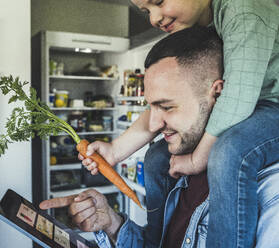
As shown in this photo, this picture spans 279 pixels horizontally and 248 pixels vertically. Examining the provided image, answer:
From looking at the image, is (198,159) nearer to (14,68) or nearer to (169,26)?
(169,26)

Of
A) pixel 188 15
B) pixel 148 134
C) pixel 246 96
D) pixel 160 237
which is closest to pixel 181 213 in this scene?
pixel 160 237

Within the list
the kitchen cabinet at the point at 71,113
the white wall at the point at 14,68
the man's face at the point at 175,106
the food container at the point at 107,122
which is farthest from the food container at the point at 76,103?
the man's face at the point at 175,106

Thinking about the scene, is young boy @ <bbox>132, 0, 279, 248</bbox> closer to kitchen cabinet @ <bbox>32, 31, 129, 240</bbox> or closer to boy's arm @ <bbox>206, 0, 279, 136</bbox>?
boy's arm @ <bbox>206, 0, 279, 136</bbox>

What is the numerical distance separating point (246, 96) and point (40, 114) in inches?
26.1

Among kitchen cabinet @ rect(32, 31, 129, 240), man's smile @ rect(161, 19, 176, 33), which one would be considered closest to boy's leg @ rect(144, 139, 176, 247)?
man's smile @ rect(161, 19, 176, 33)

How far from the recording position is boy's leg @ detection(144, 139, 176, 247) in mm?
1141

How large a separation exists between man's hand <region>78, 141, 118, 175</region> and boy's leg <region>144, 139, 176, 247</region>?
155mm

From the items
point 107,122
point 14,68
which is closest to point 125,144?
point 14,68

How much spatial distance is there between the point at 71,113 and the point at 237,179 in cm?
315

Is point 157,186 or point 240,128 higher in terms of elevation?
point 240,128

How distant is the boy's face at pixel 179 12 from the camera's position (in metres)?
1.09

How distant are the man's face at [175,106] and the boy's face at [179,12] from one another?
297 mm

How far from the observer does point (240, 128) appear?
0.80 m

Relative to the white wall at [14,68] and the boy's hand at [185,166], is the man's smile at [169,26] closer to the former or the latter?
the boy's hand at [185,166]
